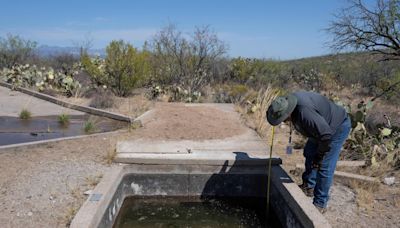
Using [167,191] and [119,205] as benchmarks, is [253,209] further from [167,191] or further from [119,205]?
[119,205]

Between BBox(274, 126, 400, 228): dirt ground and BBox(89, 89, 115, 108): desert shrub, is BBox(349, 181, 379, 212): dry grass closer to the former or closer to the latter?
BBox(274, 126, 400, 228): dirt ground

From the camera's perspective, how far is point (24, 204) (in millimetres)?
4887

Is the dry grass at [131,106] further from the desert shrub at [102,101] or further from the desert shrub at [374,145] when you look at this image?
the desert shrub at [374,145]

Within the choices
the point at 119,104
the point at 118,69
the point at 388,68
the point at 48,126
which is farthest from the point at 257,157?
the point at 388,68

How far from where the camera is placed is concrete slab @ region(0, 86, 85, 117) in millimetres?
11258

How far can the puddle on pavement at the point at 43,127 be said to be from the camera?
8.49 metres

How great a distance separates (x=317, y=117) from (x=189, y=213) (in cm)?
237

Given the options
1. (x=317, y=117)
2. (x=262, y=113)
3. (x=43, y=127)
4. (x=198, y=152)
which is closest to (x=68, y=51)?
(x=43, y=127)

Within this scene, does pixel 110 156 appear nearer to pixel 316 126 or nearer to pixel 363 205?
pixel 316 126

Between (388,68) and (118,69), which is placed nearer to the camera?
(118,69)

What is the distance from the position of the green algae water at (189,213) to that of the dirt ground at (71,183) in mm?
676

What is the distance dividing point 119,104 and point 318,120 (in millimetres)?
8972

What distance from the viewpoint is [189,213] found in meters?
5.86

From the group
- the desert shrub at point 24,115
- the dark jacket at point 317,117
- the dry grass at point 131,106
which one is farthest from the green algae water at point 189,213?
the desert shrub at point 24,115
